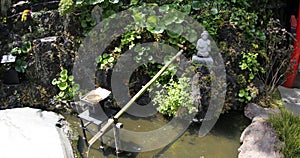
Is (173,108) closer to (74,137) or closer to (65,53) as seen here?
(74,137)

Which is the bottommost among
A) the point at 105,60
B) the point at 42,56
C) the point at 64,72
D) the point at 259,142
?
the point at 259,142

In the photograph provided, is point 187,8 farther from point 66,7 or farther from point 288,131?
point 288,131

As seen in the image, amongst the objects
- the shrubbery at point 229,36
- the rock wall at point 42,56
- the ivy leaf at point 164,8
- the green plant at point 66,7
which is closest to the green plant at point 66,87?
the rock wall at point 42,56

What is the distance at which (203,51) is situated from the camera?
562 centimetres

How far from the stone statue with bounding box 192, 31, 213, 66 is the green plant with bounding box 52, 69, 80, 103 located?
7.68 ft

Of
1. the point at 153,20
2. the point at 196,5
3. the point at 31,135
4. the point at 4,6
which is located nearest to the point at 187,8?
the point at 196,5

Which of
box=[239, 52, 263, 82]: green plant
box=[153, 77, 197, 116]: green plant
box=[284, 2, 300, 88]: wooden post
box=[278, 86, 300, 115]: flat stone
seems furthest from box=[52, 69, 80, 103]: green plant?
box=[284, 2, 300, 88]: wooden post

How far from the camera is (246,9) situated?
666 cm

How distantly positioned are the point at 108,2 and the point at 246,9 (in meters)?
2.76

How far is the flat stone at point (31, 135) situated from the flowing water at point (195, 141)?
39 cm

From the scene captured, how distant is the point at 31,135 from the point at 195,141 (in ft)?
8.59

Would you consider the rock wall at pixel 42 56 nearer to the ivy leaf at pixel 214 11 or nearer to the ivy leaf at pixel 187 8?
the ivy leaf at pixel 187 8

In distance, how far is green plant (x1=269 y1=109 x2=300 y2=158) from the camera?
177 inches

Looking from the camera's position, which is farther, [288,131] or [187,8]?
[187,8]
